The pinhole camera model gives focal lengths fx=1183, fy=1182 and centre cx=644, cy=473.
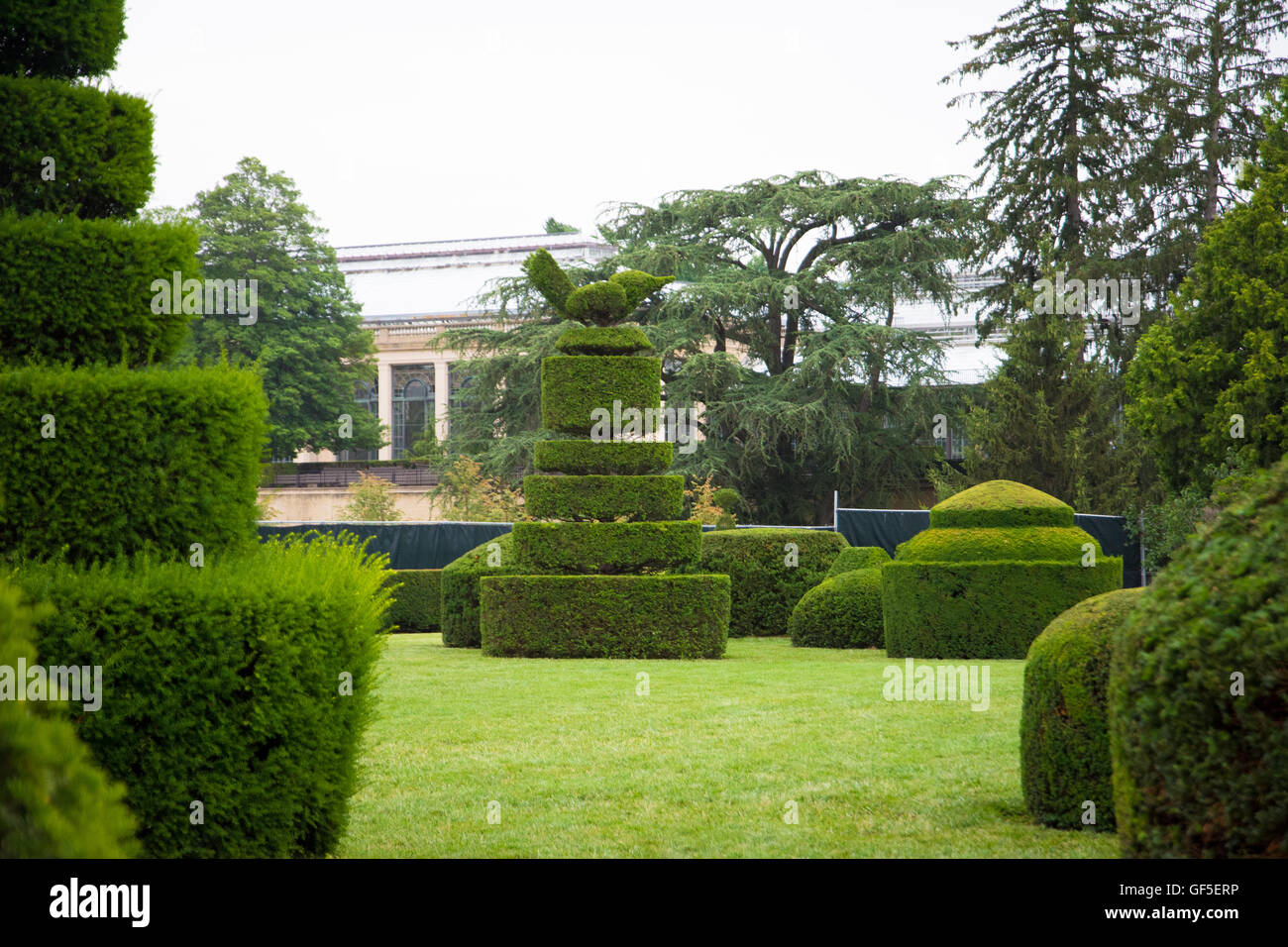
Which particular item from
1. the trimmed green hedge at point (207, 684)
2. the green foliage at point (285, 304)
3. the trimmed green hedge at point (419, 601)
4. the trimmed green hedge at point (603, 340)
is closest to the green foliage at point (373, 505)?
the green foliage at point (285, 304)

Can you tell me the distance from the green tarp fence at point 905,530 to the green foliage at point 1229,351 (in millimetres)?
3028

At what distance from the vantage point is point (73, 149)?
5.29 metres

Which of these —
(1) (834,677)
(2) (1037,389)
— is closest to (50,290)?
(1) (834,677)

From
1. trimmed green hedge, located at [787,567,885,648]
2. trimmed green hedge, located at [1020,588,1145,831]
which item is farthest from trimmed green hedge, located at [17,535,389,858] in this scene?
trimmed green hedge, located at [787,567,885,648]

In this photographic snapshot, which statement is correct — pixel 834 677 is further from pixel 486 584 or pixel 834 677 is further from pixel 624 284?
pixel 624 284

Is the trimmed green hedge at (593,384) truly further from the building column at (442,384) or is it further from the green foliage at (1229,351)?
the building column at (442,384)

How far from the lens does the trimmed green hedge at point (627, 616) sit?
54.7 feet

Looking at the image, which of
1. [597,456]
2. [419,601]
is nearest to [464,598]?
[597,456]

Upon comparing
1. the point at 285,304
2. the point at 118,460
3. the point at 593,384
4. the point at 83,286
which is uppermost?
the point at 285,304

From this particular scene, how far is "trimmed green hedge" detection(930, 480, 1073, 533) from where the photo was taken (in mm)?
16469

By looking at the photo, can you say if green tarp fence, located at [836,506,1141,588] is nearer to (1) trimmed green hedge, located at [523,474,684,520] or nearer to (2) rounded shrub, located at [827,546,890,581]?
(2) rounded shrub, located at [827,546,890,581]

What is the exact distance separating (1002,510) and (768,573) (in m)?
5.93

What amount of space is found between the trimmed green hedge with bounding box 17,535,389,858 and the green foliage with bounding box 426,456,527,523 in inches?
1049

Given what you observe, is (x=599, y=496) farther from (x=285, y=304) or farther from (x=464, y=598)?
(x=285, y=304)
